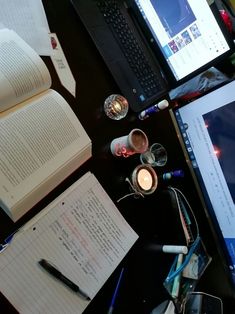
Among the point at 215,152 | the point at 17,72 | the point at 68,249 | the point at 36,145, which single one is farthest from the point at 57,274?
the point at 215,152

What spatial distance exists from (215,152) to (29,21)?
0.67m

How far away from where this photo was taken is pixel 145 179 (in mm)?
918

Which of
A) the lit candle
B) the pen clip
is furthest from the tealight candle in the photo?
the pen clip

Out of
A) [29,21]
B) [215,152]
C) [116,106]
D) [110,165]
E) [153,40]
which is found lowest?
[215,152]

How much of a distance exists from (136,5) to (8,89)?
584mm

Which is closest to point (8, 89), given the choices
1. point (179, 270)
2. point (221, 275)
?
point (179, 270)

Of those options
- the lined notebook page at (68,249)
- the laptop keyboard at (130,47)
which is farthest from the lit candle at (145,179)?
the laptop keyboard at (130,47)

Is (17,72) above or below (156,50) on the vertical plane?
above

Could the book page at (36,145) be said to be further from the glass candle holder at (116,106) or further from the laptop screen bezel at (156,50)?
the laptop screen bezel at (156,50)

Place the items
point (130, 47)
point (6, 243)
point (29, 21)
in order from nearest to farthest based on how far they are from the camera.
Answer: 1. point (6, 243)
2. point (29, 21)
3. point (130, 47)

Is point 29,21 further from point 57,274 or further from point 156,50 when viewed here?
point 57,274

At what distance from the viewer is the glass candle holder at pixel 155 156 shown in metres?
0.99

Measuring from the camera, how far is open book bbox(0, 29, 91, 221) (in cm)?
63

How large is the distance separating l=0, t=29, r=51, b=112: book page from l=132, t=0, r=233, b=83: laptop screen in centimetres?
46
